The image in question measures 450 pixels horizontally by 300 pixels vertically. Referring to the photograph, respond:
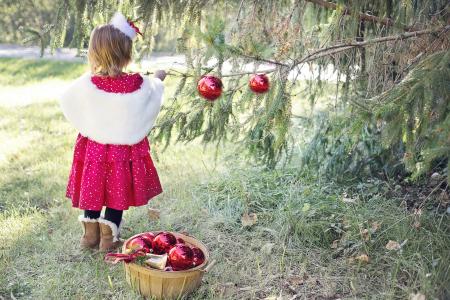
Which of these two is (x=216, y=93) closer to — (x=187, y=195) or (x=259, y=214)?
(x=259, y=214)

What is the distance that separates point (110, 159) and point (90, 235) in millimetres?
568

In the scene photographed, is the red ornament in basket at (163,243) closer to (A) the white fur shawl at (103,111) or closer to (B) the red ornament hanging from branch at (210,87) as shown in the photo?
(A) the white fur shawl at (103,111)

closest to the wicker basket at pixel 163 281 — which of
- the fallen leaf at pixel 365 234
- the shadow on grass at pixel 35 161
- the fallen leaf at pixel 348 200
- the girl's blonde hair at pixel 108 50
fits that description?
the fallen leaf at pixel 365 234

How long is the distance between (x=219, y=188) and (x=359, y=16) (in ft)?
5.60

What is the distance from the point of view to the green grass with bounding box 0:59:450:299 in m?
3.01

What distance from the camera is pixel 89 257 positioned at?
133 inches

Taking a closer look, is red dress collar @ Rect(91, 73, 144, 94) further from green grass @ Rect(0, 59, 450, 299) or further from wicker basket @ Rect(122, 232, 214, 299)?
wicker basket @ Rect(122, 232, 214, 299)

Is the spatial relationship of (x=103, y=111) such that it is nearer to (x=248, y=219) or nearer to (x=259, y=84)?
(x=259, y=84)

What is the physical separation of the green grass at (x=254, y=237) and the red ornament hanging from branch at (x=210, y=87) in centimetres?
92

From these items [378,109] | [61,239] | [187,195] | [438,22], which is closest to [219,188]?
[187,195]

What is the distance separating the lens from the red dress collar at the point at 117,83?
3.17m

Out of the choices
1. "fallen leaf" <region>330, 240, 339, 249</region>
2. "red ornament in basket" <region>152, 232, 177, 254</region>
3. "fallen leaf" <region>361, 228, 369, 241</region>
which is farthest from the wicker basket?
"fallen leaf" <region>361, 228, 369, 241</region>

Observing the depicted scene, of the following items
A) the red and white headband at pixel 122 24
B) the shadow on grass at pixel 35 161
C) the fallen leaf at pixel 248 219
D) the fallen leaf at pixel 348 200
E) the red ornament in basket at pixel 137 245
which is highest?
the red and white headband at pixel 122 24

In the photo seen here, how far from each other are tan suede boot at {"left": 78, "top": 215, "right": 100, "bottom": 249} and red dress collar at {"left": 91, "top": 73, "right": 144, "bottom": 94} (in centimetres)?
85
